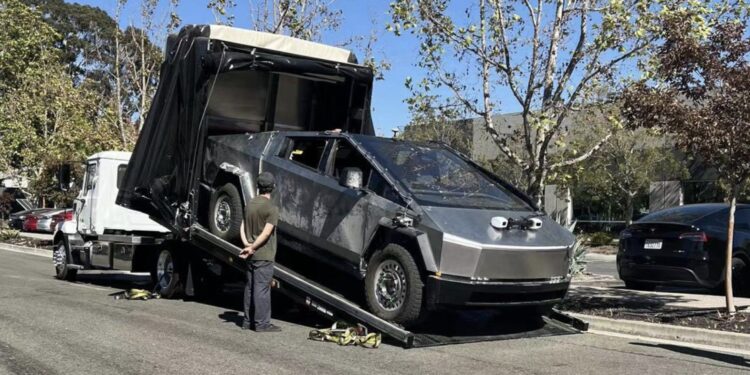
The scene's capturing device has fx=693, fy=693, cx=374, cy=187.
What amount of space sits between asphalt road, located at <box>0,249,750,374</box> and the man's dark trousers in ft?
0.65

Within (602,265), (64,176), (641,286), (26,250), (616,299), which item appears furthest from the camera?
(26,250)

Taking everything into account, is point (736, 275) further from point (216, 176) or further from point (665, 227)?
point (216, 176)

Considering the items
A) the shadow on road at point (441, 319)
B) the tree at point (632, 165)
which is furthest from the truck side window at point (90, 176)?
the tree at point (632, 165)

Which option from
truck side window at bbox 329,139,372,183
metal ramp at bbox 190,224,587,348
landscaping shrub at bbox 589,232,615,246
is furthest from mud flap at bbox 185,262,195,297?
landscaping shrub at bbox 589,232,615,246

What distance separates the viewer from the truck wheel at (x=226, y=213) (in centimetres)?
829

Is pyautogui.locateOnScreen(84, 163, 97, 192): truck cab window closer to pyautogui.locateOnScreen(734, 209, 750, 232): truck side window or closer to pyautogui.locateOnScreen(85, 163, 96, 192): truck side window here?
pyautogui.locateOnScreen(85, 163, 96, 192): truck side window

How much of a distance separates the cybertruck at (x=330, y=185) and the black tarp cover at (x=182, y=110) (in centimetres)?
2

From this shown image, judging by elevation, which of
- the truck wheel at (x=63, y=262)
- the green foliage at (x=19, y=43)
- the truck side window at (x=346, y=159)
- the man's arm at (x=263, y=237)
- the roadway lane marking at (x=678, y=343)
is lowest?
the truck wheel at (x=63, y=262)

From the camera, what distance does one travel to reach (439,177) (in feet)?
24.7

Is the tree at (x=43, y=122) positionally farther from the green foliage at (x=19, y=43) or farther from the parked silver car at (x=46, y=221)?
the parked silver car at (x=46, y=221)

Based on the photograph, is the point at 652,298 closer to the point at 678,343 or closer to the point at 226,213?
the point at 678,343

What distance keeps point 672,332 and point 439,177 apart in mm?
3068

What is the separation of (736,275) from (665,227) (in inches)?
55.3

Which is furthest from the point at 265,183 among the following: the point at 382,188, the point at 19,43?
the point at 19,43
